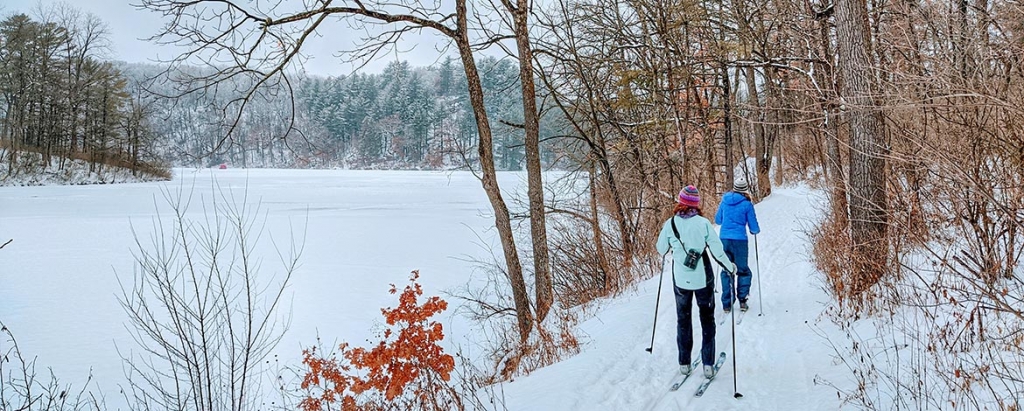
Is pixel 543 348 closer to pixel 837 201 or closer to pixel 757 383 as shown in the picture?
pixel 757 383

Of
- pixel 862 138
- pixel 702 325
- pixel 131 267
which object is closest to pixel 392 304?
pixel 131 267

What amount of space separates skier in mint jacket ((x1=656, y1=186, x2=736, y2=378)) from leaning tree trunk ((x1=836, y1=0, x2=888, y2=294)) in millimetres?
2259

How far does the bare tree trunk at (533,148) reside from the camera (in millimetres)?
7090

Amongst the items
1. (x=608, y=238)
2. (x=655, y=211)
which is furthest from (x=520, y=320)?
(x=655, y=211)

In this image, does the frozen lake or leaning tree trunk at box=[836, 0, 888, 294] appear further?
the frozen lake

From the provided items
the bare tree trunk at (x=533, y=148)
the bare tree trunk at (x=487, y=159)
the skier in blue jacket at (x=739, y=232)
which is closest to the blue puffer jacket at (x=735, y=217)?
the skier in blue jacket at (x=739, y=232)

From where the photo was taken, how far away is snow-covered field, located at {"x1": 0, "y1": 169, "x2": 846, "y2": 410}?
161 inches

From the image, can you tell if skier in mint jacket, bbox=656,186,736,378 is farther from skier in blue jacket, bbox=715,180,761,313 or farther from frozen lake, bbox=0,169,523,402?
frozen lake, bbox=0,169,523,402

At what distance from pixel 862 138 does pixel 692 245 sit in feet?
9.46

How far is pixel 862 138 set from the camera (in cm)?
556

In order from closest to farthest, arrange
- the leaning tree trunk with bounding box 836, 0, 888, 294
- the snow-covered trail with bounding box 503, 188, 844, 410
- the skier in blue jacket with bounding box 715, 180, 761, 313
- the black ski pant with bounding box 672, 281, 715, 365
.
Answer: the snow-covered trail with bounding box 503, 188, 844, 410 → the black ski pant with bounding box 672, 281, 715, 365 → the leaning tree trunk with bounding box 836, 0, 888, 294 → the skier in blue jacket with bounding box 715, 180, 761, 313

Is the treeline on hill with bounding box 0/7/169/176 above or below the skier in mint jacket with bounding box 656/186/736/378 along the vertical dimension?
above

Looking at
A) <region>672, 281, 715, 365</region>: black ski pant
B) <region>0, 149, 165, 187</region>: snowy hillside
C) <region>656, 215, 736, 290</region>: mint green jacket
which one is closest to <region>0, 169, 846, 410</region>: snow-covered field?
<region>672, 281, 715, 365</region>: black ski pant

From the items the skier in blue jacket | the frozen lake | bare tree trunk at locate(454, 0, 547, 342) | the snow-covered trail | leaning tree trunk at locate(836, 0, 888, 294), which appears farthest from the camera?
the frozen lake
